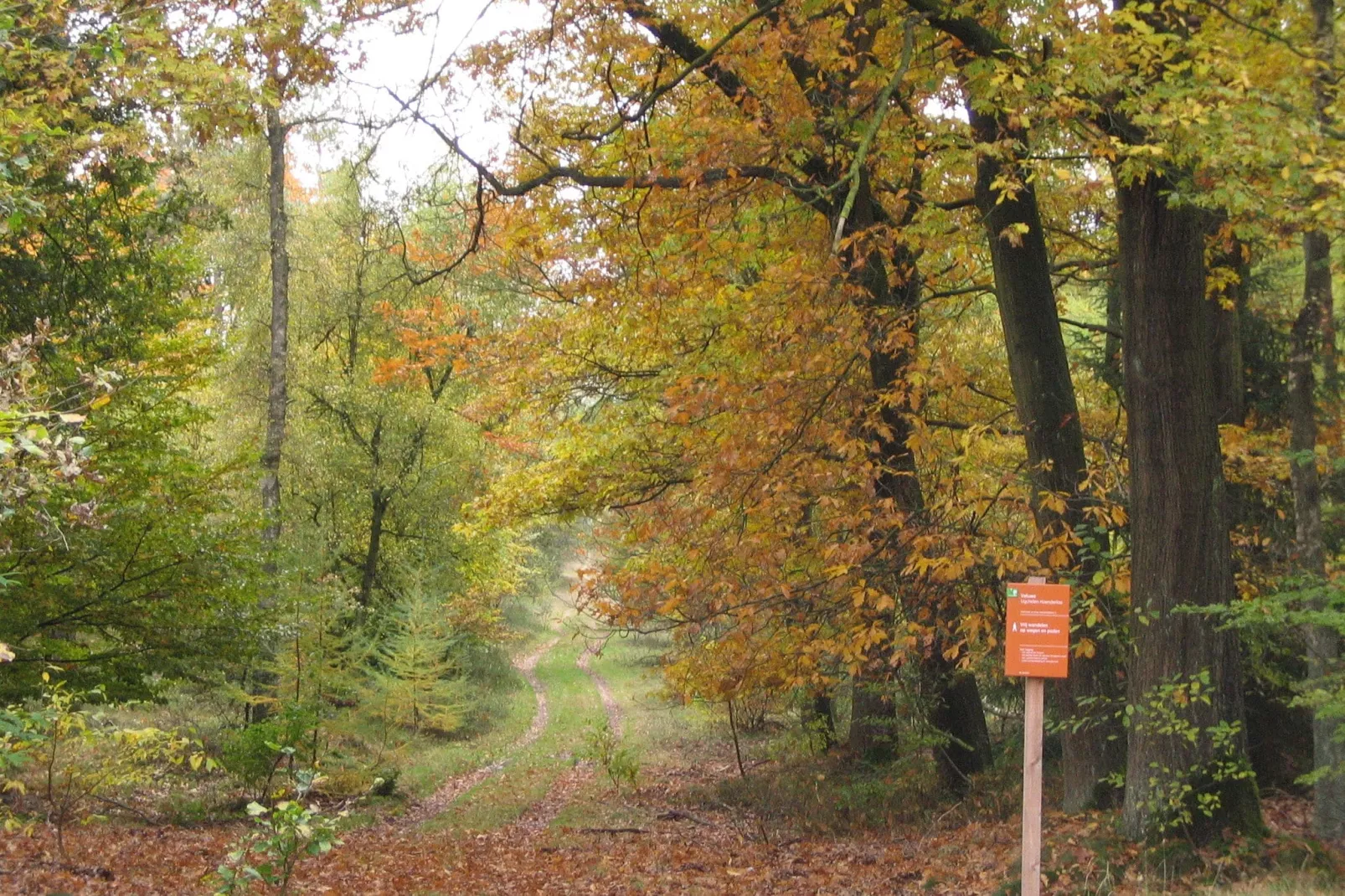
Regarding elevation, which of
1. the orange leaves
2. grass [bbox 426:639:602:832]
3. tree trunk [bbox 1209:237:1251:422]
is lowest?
grass [bbox 426:639:602:832]

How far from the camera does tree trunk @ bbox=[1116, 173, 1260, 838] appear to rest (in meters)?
7.58

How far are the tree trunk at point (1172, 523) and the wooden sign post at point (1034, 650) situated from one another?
5.37 feet

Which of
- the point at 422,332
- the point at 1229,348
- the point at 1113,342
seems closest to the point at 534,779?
the point at 422,332

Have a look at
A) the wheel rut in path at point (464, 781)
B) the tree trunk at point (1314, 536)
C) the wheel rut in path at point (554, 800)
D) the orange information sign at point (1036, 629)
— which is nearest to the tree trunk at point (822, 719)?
the wheel rut in path at point (554, 800)

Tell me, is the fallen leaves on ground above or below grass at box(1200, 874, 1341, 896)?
below

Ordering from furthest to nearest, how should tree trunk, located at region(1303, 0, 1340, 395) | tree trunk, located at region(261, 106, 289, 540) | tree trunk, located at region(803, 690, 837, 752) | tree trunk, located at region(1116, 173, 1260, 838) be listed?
tree trunk, located at region(261, 106, 289, 540), tree trunk, located at region(803, 690, 837, 752), tree trunk, located at region(1116, 173, 1260, 838), tree trunk, located at region(1303, 0, 1340, 395)

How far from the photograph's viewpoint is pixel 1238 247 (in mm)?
10359

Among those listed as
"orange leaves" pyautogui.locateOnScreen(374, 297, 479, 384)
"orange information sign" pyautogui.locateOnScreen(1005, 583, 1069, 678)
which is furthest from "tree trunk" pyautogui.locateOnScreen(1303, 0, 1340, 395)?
"orange leaves" pyautogui.locateOnScreen(374, 297, 479, 384)

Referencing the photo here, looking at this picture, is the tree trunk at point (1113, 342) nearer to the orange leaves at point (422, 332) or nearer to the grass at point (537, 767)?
the grass at point (537, 767)

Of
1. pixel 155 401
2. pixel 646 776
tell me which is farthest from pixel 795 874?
pixel 646 776

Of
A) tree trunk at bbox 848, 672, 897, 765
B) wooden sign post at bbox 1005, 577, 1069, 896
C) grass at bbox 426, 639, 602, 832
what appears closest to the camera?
wooden sign post at bbox 1005, 577, 1069, 896

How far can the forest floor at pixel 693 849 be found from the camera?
765cm

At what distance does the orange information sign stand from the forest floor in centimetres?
194

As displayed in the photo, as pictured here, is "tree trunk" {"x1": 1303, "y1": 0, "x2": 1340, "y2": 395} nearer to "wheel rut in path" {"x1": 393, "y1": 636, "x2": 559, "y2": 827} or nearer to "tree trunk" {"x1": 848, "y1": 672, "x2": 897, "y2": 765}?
"tree trunk" {"x1": 848, "y1": 672, "x2": 897, "y2": 765}
